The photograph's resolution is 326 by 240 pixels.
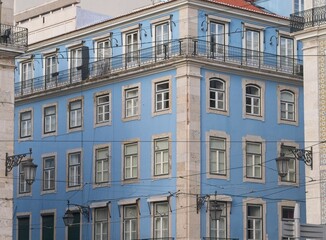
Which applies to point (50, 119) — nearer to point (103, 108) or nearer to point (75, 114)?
point (75, 114)

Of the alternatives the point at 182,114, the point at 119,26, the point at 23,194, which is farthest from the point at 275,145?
the point at 23,194

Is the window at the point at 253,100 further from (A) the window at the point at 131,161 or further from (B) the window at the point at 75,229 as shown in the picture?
(B) the window at the point at 75,229

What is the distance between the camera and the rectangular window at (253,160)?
5338 cm

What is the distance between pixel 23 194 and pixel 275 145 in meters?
12.3

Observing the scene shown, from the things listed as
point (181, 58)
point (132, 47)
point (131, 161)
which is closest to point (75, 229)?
point (131, 161)

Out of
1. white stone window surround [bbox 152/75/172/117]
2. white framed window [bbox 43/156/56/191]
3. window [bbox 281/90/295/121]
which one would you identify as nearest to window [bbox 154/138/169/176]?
white stone window surround [bbox 152/75/172/117]

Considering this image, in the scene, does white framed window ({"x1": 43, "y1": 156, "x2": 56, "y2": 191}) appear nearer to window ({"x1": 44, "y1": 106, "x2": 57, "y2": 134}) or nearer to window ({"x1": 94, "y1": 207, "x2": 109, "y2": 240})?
window ({"x1": 44, "y1": 106, "x2": 57, "y2": 134})

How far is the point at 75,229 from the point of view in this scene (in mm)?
56406

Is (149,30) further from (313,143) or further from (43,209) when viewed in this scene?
(313,143)

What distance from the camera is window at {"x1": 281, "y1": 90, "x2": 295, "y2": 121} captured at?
55094 millimetres

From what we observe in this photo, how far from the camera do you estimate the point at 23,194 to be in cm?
5894

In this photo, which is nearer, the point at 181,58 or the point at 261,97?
the point at 181,58

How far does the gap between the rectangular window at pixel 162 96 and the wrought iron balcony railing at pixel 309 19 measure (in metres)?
9.76

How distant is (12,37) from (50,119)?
13.9 m
